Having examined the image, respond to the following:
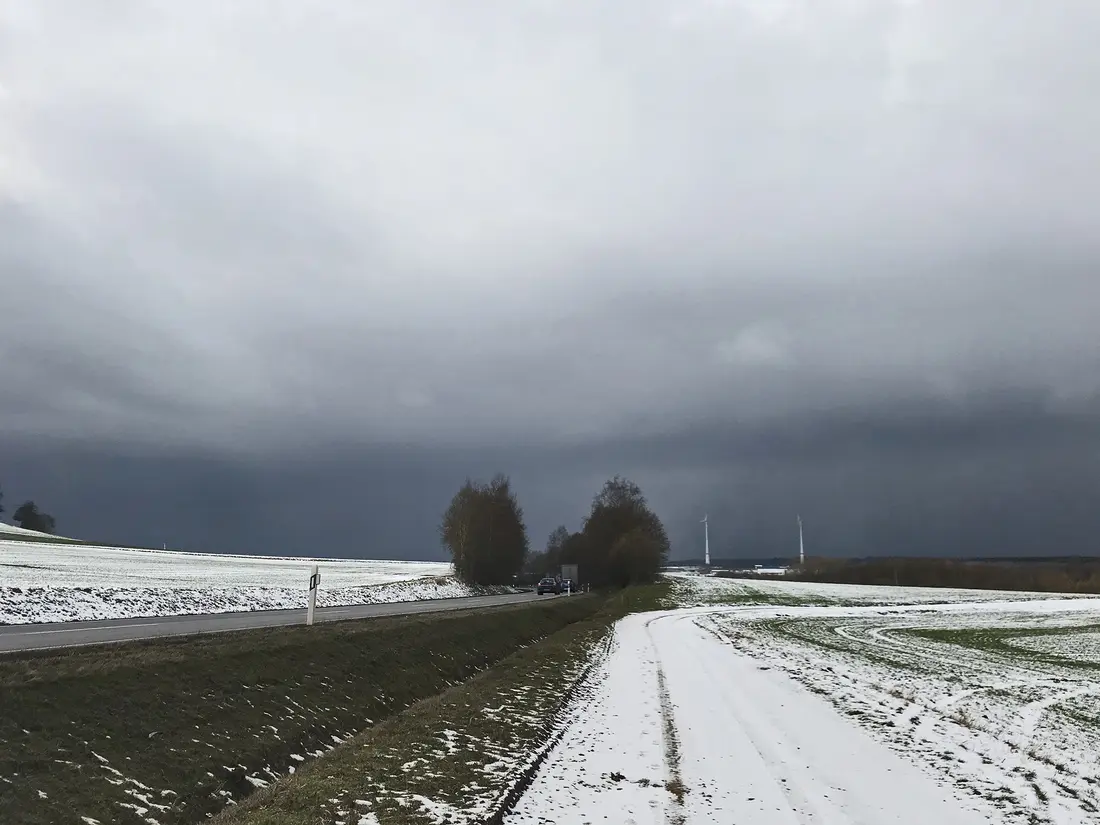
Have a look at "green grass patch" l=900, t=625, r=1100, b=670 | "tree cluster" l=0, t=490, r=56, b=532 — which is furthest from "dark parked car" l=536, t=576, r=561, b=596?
"tree cluster" l=0, t=490, r=56, b=532

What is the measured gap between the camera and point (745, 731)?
1395cm

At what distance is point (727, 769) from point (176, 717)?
7.99 meters

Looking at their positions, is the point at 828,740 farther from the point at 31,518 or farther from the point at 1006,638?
the point at 31,518

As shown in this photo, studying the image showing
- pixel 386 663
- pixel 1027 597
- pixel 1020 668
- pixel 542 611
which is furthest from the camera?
pixel 1027 597

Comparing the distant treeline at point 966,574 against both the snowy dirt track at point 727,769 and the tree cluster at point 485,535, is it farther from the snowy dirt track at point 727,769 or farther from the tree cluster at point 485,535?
the snowy dirt track at point 727,769

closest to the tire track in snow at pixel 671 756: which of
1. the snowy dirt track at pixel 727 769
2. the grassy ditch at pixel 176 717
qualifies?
the snowy dirt track at pixel 727 769

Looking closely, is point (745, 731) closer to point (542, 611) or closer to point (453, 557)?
point (542, 611)

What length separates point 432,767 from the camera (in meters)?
10.4

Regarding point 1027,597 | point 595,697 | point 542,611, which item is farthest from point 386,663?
A: point 1027,597

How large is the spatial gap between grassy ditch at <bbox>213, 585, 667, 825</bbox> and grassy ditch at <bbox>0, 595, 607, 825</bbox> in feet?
2.52

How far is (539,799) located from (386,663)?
996cm

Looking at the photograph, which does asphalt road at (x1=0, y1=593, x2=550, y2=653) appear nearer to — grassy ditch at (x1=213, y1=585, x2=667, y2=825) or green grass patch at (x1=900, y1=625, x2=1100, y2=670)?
grassy ditch at (x1=213, y1=585, x2=667, y2=825)

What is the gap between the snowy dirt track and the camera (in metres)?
9.03

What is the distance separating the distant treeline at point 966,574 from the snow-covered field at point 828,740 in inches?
3540
